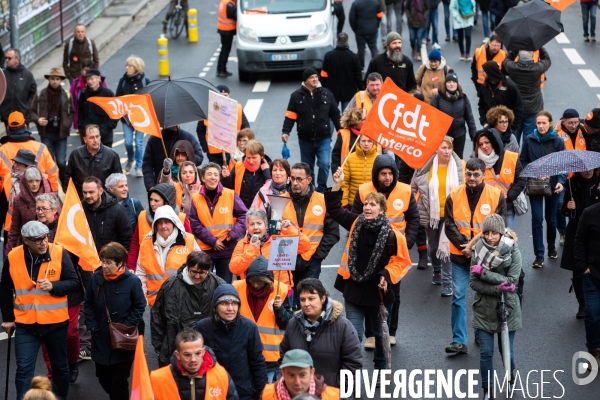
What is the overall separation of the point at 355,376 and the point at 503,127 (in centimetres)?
529

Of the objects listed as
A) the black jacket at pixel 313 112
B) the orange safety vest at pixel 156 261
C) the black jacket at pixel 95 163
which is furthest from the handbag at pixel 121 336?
the black jacket at pixel 313 112

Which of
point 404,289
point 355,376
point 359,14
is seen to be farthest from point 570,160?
point 359,14

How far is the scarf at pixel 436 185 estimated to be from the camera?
12273mm

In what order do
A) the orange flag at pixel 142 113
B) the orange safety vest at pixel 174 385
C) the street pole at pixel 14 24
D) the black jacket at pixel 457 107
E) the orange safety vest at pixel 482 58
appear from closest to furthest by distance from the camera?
1. the orange safety vest at pixel 174 385
2. the orange flag at pixel 142 113
3. the black jacket at pixel 457 107
4. the orange safety vest at pixel 482 58
5. the street pole at pixel 14 24

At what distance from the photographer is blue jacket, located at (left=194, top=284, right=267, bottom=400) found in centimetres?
859

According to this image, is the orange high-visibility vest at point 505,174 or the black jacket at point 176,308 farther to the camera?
the orange high-visibility vest at point 505,174

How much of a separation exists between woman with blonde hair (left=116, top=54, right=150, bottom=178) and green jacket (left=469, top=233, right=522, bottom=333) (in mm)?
9304

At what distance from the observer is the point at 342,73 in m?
18.4

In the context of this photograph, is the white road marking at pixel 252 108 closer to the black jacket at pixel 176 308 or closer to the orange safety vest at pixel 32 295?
the orange safety vest at pixel 32 295

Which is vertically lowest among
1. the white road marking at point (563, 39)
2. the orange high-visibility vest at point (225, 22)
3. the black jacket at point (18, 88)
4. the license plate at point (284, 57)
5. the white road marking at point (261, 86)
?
the white road marking at point (261, 86)

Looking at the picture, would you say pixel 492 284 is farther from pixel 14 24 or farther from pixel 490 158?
pixel 14 24

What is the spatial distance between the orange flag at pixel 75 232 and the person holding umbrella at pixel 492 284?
3.49 m

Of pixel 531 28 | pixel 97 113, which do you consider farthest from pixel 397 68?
pixel 97 113

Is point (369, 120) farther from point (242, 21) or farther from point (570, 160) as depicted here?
point (242, 21)
